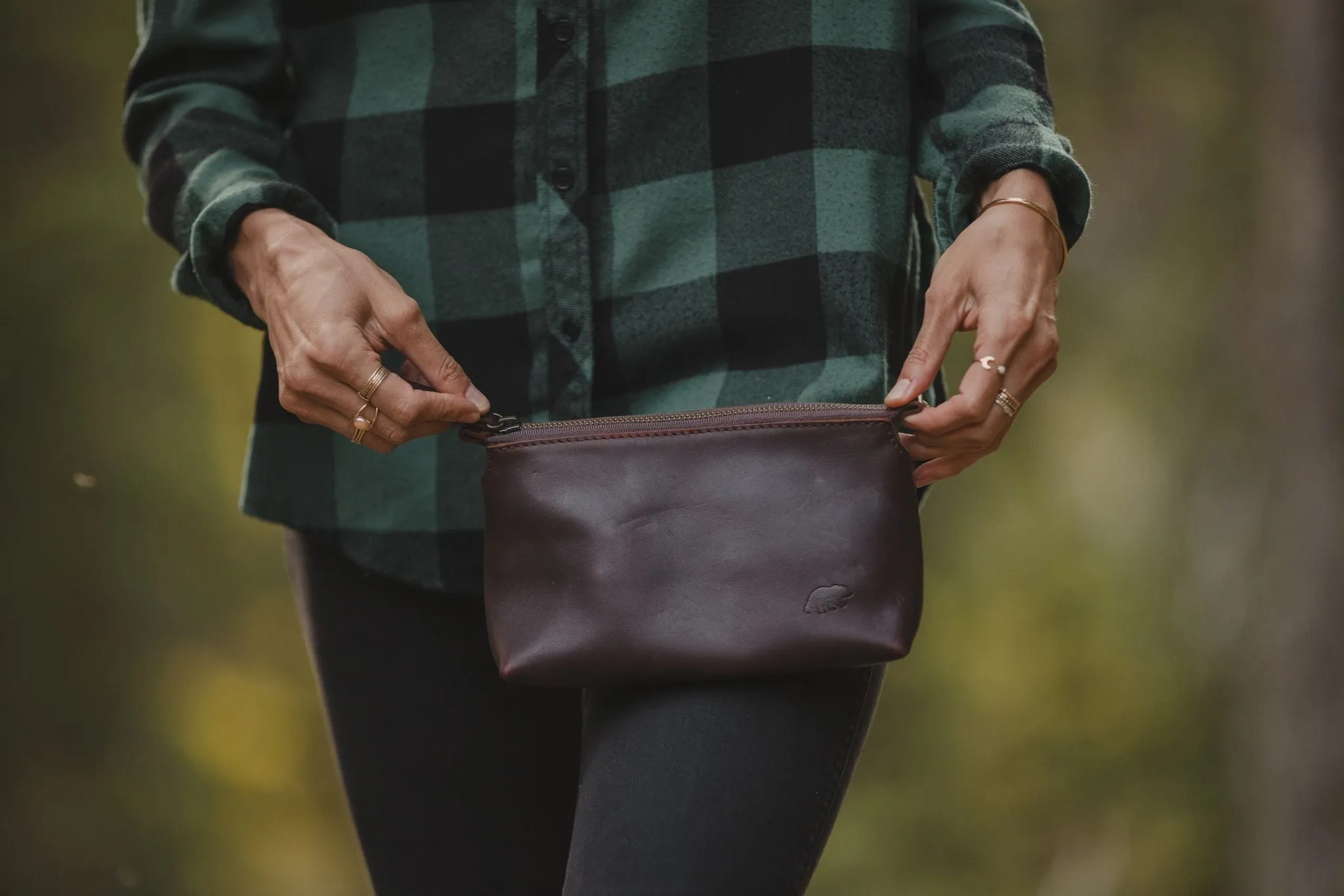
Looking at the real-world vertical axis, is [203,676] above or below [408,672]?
below

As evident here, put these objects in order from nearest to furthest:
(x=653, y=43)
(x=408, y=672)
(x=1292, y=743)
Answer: (x=653, y=43), (x=408, y=672), (x=1292, y=743)

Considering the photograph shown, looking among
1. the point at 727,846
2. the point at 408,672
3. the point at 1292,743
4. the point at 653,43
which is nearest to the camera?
the point at 727,846

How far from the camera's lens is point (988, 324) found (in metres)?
0.92

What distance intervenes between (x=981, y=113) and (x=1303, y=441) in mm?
2824

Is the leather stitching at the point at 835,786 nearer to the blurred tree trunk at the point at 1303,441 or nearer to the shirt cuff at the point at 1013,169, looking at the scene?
the shirt cuff at the point at 1013,169

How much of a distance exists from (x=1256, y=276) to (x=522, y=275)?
119 inches

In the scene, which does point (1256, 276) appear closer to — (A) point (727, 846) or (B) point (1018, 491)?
(B) point (1018, 491)

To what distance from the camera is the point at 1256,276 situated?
3.54 m

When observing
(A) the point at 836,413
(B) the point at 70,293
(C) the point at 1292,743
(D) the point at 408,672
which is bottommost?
(C) the point at 1292,743

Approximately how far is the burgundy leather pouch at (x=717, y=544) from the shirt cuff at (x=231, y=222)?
1.06ft

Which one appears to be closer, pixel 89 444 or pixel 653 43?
pixel 653 43

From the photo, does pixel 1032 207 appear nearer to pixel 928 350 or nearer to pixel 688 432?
pixel 928 350

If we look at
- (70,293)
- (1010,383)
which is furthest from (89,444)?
(1010,383)

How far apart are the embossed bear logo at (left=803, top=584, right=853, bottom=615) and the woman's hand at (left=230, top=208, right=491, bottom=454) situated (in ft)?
0.98
